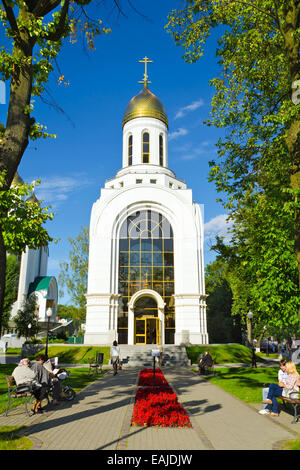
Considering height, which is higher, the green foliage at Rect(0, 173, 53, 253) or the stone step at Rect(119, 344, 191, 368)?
the green foliage at Rect(0, 173, 53, 253)

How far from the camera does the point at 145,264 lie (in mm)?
30750

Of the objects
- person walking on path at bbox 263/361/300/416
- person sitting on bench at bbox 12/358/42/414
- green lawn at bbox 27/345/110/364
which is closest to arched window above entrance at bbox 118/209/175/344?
green lawn at bbox 27/345/110/364

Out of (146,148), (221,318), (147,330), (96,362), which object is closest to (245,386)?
(96,362)

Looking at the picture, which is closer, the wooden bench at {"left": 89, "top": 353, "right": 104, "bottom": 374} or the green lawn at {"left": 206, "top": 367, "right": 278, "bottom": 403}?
the green lawn at {"left": 206, "top": 367, "right": 278, "bottom": 403}

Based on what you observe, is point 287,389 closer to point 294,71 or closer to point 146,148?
point 294,71

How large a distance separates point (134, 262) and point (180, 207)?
6.81 metres

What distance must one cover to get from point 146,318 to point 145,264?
15.5 feet

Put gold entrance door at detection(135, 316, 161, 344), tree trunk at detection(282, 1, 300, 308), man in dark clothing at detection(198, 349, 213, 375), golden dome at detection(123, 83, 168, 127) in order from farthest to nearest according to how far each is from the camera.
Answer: golden dome at detection(123, 83, 168, 127)
gold entrance door at detection(135, 316, 161, 344)
man in dark clothing at detection(198, 349, 213, 375)
tree trunk at detection(282, 1, 300, 308)

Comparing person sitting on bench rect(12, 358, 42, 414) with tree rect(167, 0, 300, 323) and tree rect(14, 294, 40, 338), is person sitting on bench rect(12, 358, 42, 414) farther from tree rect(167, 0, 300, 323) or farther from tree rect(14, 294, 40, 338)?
tree rect(14, 294, 40, 338)

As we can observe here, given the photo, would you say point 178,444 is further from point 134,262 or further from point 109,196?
point 109,196

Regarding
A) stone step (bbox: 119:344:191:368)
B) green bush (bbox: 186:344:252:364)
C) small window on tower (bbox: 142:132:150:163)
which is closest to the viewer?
stone step (bbox: 119:344:191:368)

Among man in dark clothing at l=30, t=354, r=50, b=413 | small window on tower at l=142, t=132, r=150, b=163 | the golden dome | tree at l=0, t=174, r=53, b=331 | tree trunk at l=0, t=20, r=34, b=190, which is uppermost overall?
the golden dome

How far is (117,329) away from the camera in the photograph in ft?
94.6

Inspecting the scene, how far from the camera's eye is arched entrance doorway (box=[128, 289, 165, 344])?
28.8 m
